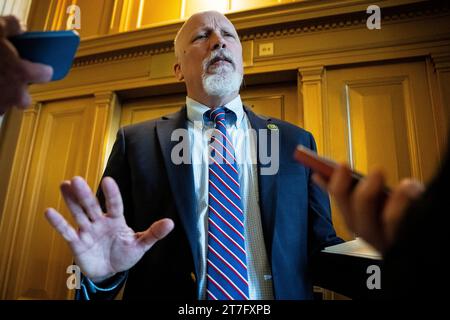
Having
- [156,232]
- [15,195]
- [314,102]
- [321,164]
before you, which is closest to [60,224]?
[156,232]

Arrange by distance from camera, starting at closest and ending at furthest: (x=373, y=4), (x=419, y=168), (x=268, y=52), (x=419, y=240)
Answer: (x=419, y=240)
(x=419, y=168)
(x=373, y=4)
(x=268, y=52)

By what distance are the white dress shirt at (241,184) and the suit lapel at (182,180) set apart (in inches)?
1.1

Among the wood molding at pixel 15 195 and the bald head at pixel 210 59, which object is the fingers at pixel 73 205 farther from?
the wood molding at pixel 15 195

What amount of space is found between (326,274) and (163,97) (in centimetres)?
171

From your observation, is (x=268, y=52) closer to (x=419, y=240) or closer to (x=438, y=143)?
(x=438, y=143)

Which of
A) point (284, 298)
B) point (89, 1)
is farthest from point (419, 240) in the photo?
point (89, 1)

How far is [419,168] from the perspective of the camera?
1491mm

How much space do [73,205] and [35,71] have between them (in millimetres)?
242

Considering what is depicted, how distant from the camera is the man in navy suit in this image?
2.00ft

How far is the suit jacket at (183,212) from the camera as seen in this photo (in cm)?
74

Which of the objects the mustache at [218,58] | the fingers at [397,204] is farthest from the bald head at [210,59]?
the fingers at [397,204]

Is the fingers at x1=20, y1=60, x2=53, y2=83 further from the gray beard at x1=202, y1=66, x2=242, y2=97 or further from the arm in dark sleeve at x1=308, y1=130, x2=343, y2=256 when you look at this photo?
the arm in dark sleeve at x1=308, y1=130, x2=343, y2=256

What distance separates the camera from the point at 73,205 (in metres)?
0.56

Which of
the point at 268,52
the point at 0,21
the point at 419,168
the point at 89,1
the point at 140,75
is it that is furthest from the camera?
the point at 89,1
